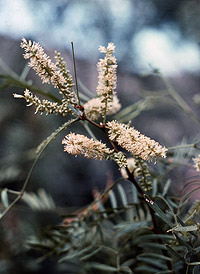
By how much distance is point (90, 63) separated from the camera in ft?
1.75

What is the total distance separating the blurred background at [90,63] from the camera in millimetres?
428

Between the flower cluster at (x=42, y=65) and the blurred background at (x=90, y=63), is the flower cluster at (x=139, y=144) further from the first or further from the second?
the blurred background at (x=90, y=63)

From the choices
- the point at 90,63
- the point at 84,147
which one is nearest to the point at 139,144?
the point at 84,147

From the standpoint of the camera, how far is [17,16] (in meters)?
0.36

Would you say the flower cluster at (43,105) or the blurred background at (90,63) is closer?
the flower cluster at (43,105)

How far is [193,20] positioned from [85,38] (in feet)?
0.62

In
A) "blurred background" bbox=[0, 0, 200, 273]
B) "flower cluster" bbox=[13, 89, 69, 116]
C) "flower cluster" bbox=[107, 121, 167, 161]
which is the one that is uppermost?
"blurred background" bbox=[0, 0, 200, 273]

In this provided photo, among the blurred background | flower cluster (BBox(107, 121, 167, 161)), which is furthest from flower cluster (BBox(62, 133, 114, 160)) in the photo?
the blurred background

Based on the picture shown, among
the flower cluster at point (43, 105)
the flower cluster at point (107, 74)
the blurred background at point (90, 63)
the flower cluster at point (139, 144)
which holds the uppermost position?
the blurred background at point (90, 63)

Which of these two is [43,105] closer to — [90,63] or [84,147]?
[84,147]

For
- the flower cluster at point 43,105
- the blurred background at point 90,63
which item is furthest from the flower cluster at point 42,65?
the blurred background at point 90,63

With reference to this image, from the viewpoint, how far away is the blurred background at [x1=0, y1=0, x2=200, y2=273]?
0.43 m

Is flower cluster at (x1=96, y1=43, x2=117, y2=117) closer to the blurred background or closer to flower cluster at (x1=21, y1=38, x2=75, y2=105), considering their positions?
flower cluster at (x1=21, y1=38, x2=75, y2=105)

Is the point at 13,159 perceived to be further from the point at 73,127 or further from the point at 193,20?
the point at 193,20
